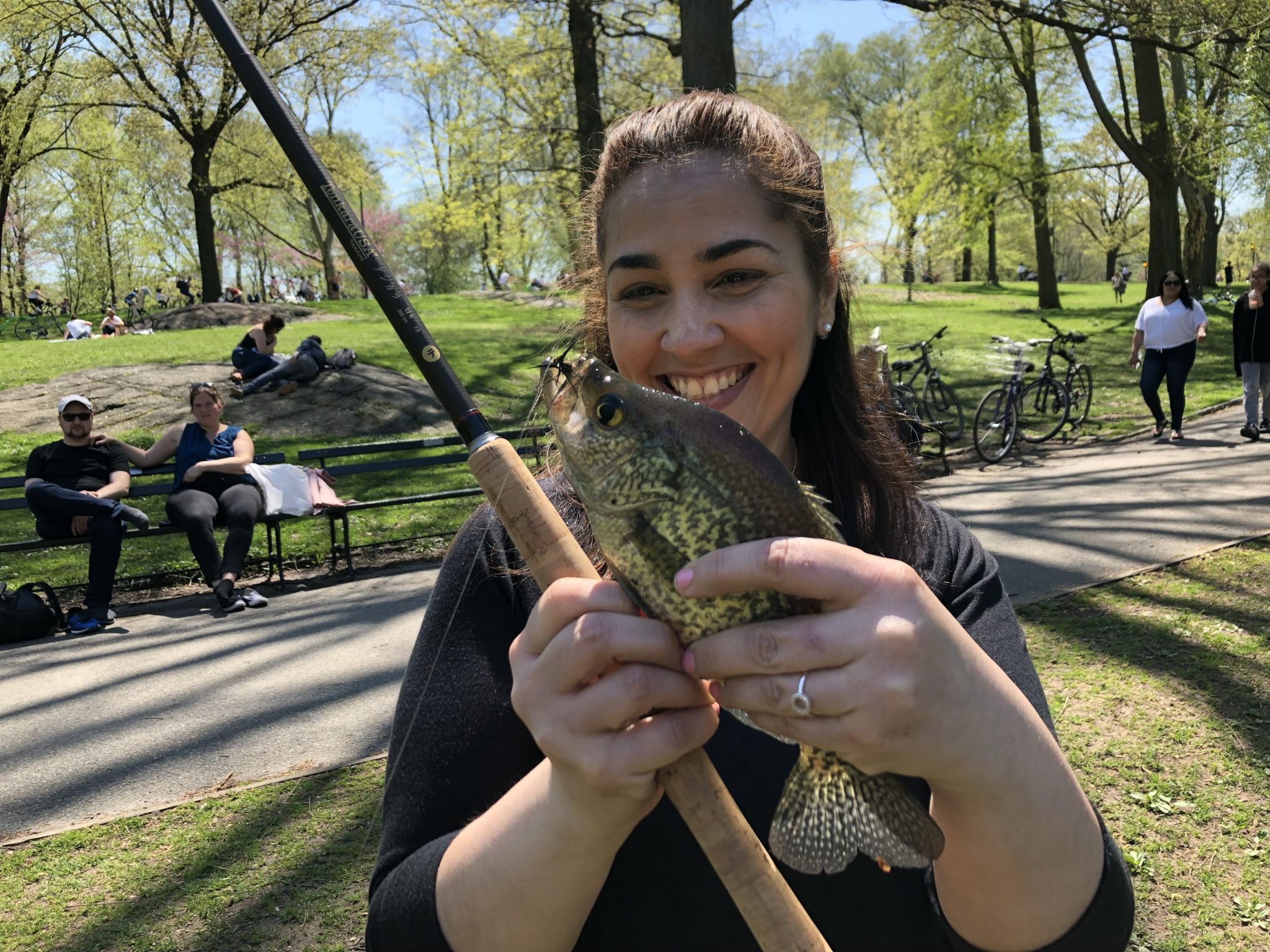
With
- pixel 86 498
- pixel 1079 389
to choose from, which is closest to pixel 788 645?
pixel 86 498

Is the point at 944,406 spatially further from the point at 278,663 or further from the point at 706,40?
the point at 278,663

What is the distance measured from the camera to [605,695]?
3.64 feet

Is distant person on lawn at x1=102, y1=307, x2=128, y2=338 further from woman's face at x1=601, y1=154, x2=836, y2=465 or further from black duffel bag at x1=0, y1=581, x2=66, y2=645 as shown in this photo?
woman's face at x1=601, y1=154, x2=836, y2=465

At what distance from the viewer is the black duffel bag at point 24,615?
24.8 feet

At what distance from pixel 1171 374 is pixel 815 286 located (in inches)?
551

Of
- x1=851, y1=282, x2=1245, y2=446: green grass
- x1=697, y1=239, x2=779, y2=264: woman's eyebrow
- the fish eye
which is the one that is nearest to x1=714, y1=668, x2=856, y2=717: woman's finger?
the fish eye

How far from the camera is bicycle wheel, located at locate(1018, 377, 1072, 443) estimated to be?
46.9 feet

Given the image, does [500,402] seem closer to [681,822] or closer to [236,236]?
[681,822]

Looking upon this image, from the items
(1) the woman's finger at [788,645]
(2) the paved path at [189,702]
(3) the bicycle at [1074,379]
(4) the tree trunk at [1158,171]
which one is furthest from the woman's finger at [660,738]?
(4) the tree trunk at [1158,171]

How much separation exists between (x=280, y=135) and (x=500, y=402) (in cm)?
1583

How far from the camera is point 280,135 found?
1.51m

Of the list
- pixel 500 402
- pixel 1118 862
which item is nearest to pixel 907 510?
pixel 1118 862

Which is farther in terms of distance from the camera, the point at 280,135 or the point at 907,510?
the point at 907,510

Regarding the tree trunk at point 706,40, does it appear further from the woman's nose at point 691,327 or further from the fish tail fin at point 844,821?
the fish tail fin at point 844,821
